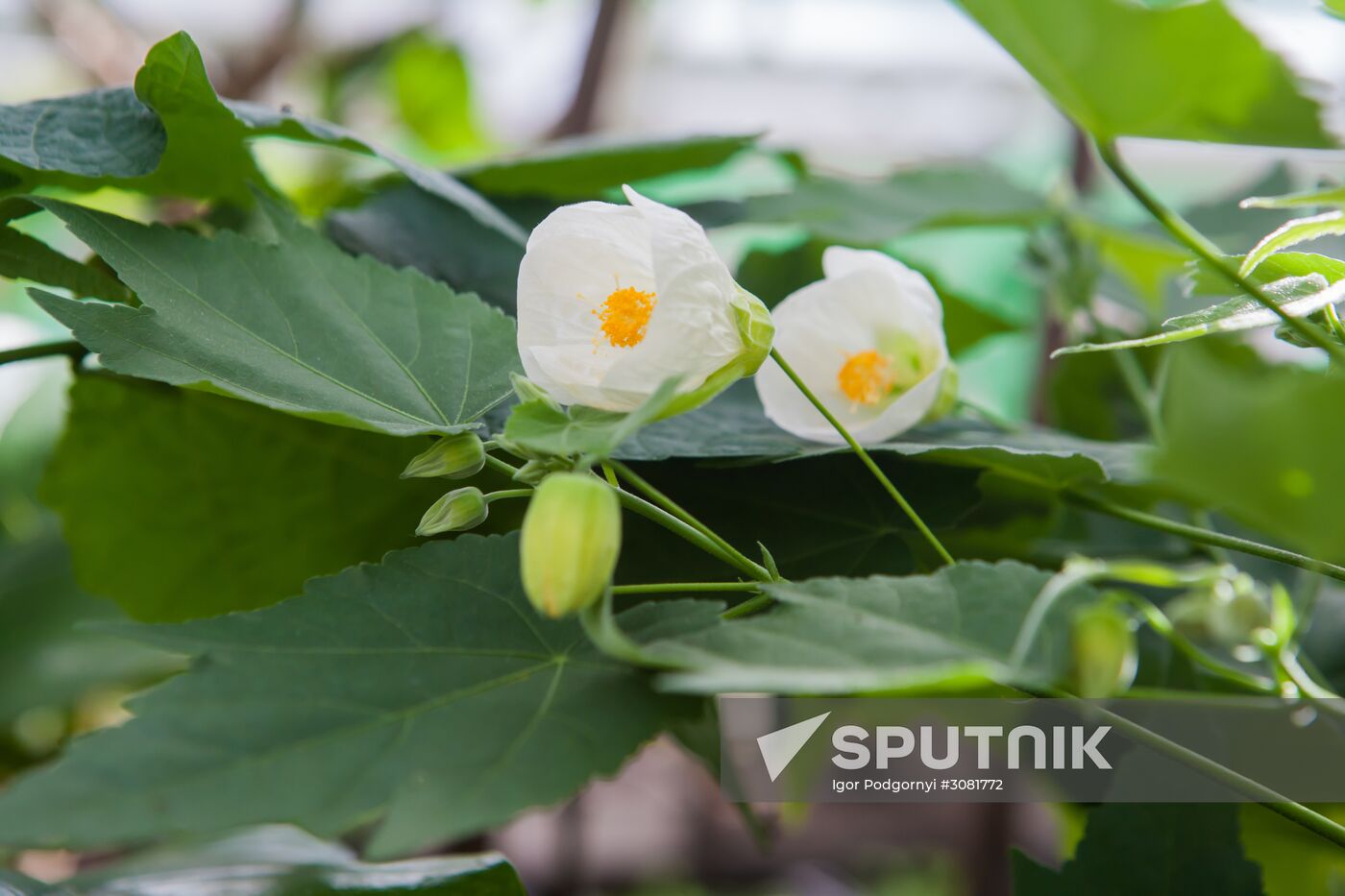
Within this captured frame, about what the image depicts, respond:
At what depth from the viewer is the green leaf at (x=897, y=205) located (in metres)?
0.50

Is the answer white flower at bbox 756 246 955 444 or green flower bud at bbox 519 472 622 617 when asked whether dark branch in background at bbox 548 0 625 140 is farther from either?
green flower bud at bbox 519 472 622 617

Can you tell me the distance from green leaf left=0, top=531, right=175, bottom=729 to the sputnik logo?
54 cm

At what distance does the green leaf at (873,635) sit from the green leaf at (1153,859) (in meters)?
0.12

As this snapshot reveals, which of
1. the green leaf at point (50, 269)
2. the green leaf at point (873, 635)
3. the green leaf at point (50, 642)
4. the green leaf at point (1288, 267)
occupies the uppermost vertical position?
the green leaf at point (50, 269)

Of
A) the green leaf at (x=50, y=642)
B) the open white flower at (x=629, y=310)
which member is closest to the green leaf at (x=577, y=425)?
the open white flower at (x=629, y=310)

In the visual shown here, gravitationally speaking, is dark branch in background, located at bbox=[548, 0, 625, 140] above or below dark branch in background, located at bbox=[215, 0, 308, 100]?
below

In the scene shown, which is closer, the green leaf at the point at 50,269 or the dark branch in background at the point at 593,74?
the green leaf at the point at 50,269

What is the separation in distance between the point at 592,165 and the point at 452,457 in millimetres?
245

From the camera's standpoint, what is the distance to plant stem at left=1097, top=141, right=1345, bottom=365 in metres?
0.25

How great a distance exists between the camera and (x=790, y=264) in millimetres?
503

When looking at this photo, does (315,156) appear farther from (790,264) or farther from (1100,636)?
(1100,636)

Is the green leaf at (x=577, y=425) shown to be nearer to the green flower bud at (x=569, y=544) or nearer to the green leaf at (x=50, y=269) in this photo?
the green flower bud at (x=569, y=544)

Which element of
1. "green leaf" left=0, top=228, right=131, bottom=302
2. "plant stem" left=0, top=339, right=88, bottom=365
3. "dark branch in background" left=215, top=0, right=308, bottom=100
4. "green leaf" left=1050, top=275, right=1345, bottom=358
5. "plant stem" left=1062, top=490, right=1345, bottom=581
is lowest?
"plant stem" left=1062, top=490, right=1345, bottom=581

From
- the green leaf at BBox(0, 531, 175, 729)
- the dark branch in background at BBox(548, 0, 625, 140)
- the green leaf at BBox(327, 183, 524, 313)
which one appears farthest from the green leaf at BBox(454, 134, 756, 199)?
the dark branch in background at BBox(548, 0, 625, 140)
